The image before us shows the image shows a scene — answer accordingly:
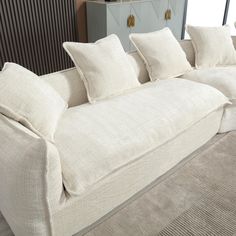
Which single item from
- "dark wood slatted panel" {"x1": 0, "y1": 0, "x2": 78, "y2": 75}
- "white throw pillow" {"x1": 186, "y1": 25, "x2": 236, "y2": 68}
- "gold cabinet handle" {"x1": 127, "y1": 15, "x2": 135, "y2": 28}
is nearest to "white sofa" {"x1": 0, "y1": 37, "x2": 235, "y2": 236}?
"white throw pillow" {"x1": 186, "y1": 25, "x2": 236, "y2": 68}

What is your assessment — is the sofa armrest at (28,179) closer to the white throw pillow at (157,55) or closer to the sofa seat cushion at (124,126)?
the sofa seat cushion at (124,126)

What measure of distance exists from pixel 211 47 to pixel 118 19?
1.24 m

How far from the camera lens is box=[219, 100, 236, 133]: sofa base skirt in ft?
6.79

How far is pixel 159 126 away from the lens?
152cm

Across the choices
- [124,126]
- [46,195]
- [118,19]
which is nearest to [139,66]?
[124,126]

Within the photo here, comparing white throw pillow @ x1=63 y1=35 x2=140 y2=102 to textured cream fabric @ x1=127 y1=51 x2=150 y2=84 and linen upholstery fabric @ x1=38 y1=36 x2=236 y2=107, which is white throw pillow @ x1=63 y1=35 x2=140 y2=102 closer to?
linen upholstery fabric @ x1=38 y1=36 x2=236 y2=107

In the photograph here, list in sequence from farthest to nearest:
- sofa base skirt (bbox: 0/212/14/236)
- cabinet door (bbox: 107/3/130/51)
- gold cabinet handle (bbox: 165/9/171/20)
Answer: gold cabinet handle (bbox: 165/9/171/20)
cabinet door (bbox: 107/3/130/51)
sofa base skirt (bbox: 0/212/14/236)

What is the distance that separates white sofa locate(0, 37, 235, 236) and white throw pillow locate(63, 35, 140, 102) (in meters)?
0.08

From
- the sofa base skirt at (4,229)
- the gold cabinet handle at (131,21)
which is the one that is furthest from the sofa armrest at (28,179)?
the gold cabinet handle at (131,21)

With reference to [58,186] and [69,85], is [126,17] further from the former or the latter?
[58,186]

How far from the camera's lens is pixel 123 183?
4.62ft

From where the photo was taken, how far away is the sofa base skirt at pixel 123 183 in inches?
47.9

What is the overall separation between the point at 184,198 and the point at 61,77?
43.7 inches

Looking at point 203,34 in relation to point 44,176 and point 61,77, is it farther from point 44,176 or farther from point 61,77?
point 44,176
